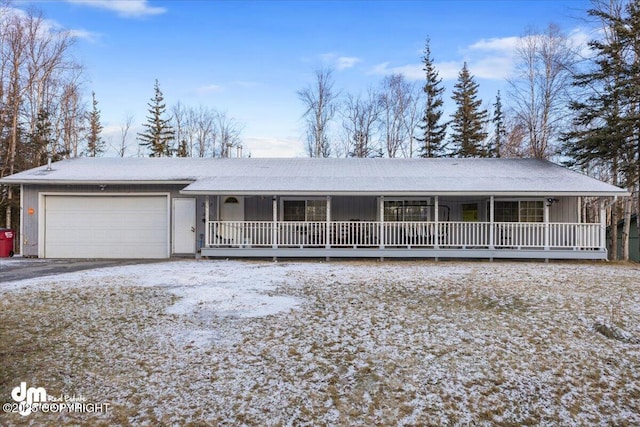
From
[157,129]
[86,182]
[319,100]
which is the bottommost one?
[86,182]

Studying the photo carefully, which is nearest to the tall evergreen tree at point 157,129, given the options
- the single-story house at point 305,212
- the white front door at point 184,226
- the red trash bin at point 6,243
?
the single-story house at point 305,212

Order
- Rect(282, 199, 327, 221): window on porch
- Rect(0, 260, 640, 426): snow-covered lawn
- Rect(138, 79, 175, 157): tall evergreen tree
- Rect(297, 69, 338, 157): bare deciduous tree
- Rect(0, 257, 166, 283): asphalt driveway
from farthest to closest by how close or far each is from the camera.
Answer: Rect(138, 79, 175, 157): tall evergreen tree, Rect(297, 69, 338, 157): bare deciduous tree, Rect(282, 199, 327, 221): window on porch, Rect(0, 257, 166, 283): asphalt driveway, Rect(0, 260, 640, 426): snow-covered lawn

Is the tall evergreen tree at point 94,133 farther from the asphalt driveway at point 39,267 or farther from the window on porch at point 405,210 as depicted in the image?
the window on porch at point 405,210

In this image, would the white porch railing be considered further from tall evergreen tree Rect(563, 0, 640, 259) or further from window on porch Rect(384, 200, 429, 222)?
tall evergreen tree Rect(563, 0, 640, 259)

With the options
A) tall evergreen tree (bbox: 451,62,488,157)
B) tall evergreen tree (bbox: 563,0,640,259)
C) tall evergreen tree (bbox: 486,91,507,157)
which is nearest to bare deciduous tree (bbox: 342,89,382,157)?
tall evergreen tree (bbox: 451,62,488,157)

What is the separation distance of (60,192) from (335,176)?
9.26m

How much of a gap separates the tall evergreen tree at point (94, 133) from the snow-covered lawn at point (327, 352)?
2492cm

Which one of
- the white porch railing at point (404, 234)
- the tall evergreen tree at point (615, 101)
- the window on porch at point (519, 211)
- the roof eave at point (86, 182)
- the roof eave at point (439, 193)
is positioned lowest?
the white porch railing at point (404, 234)

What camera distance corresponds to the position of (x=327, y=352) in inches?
173

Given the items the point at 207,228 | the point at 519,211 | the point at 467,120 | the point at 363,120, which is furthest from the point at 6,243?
the point at 467,120

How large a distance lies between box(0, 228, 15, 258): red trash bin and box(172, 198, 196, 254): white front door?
588 centimetres

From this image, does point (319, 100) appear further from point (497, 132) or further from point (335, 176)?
point (335, 176)

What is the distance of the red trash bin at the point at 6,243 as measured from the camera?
12625 millimetres

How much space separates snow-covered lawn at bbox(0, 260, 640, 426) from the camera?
3363 millimetres
